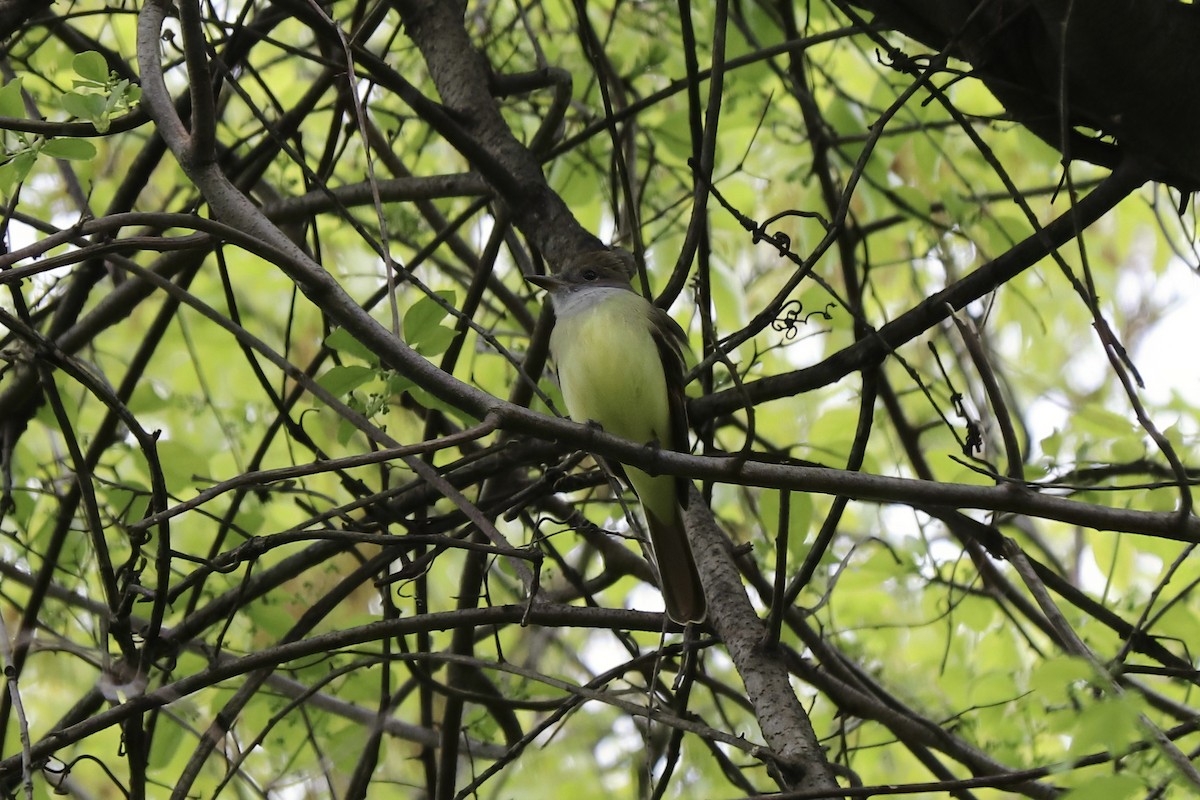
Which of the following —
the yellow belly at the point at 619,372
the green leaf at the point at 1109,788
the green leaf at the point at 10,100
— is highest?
the yellow belly at the point at 619,372

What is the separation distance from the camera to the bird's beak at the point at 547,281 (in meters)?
3.51

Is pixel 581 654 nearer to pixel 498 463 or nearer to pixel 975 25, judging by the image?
pixel 498 463

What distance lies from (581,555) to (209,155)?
9.96 ft

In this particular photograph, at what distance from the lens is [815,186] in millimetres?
4328

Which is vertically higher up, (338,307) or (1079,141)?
(1079,141)

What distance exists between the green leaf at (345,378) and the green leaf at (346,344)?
34mm

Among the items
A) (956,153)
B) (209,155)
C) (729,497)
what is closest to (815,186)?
(956,153)

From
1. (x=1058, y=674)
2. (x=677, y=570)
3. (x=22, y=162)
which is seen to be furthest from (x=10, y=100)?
(x=1058, y=674)

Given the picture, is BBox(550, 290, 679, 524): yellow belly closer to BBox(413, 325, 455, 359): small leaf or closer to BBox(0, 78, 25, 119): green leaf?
BBox(413, 325, 455, 359): small leaf

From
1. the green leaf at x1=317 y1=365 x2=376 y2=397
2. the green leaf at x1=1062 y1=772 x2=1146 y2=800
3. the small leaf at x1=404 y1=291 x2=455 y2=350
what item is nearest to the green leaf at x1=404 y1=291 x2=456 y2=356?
the small leaf at x1=404 y1=291 x2=455 y2=350

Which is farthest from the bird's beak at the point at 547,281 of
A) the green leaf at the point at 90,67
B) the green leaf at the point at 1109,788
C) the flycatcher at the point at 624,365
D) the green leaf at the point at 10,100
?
the green leaf at the point at 1109,788

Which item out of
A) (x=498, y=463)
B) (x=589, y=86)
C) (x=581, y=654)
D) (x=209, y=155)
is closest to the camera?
(x=209, y=155)

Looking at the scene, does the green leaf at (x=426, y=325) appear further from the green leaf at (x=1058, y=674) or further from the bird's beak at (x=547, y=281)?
the green leaf at (x=1058, y=674)

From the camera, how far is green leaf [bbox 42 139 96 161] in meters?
2.30
